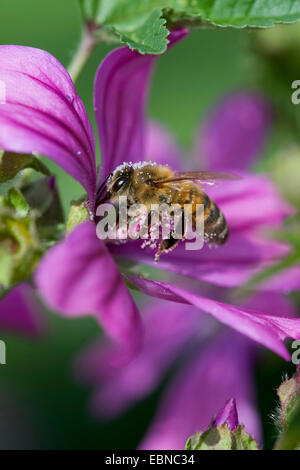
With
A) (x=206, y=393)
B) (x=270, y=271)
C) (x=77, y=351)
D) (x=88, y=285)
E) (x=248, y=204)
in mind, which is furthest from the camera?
(x=77, y=351)

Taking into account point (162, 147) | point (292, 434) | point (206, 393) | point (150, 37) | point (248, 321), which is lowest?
point (292, 434)

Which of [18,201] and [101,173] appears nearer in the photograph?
[18,201]

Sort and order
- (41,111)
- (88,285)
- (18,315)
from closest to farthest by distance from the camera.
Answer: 1. (88,285)
2. (41,111)
3. (18,315)

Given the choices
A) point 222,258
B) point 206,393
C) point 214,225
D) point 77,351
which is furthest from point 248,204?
point 77,351

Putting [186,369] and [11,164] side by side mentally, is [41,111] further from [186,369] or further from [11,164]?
[186,369]

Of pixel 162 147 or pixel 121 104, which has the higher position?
pixel 162 147

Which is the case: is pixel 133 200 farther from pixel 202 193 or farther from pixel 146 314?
pixel 146 314

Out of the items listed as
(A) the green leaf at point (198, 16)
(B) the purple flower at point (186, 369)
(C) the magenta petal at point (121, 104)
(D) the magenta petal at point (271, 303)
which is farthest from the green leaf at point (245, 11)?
(D) the magenta petal at point (271, 303)
